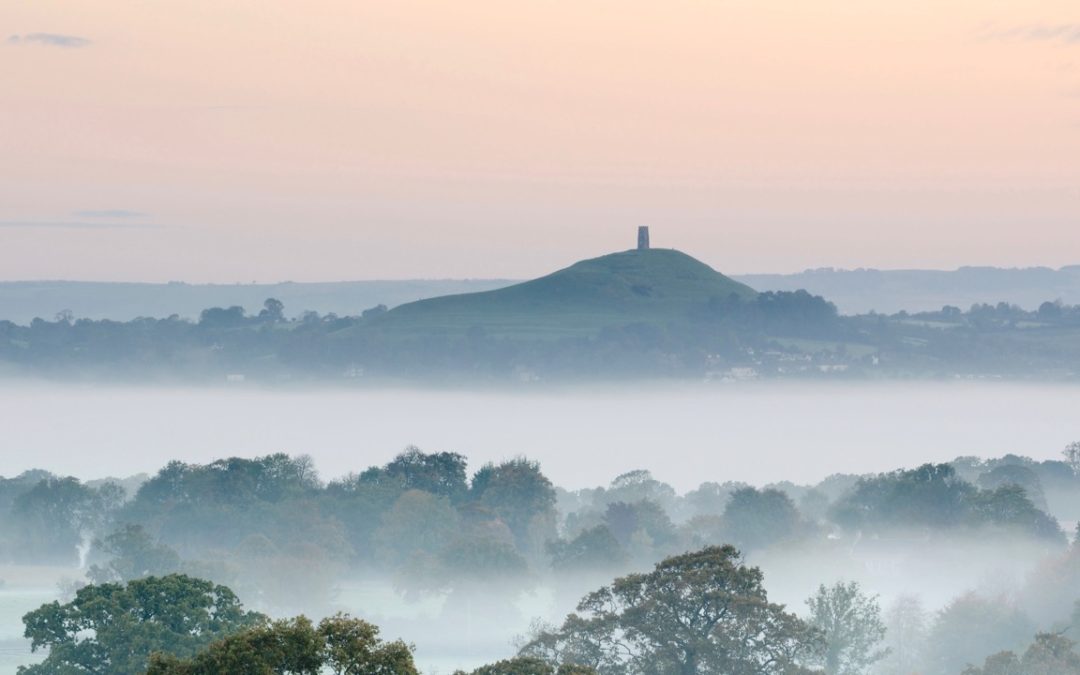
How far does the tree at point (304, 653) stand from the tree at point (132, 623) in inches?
850

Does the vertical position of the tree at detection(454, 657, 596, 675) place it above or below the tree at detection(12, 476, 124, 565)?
above

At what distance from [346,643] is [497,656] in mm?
77227

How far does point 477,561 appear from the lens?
461 feet

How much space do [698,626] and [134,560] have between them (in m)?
65.2

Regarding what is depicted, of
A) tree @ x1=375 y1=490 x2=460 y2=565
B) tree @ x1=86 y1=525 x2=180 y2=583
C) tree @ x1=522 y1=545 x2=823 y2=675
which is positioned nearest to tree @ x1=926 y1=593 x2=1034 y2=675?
tree @ x1=522 y1=545 x2=823 y2=675

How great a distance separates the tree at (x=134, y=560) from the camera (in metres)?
126

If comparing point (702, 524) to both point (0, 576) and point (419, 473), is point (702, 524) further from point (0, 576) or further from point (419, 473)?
point (0, 576)

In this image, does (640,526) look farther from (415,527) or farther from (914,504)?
(914,504)

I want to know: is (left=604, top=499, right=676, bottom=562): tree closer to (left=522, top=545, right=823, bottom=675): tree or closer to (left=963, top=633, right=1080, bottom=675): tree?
(left=963, top=633, right=1080, bottom=675): tree

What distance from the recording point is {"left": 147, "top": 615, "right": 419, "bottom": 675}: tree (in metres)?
39.1

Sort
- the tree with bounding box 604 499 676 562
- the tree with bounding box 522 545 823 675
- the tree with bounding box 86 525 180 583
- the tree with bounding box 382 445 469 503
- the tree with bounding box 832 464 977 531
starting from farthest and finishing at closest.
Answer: the tree with bounding box 382 445 469 503
the tree with bounding box 604 499 676 562
the tree with bounding box 832 464 977 531
the tree with bounding box 86 525 180 583
the tree with bounding box 522 545 823 675

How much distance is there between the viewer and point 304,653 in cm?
3919

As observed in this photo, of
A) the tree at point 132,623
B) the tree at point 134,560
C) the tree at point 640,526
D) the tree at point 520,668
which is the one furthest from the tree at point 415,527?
the tree at point 520,668

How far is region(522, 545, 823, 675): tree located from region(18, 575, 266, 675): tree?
44.7 ft
